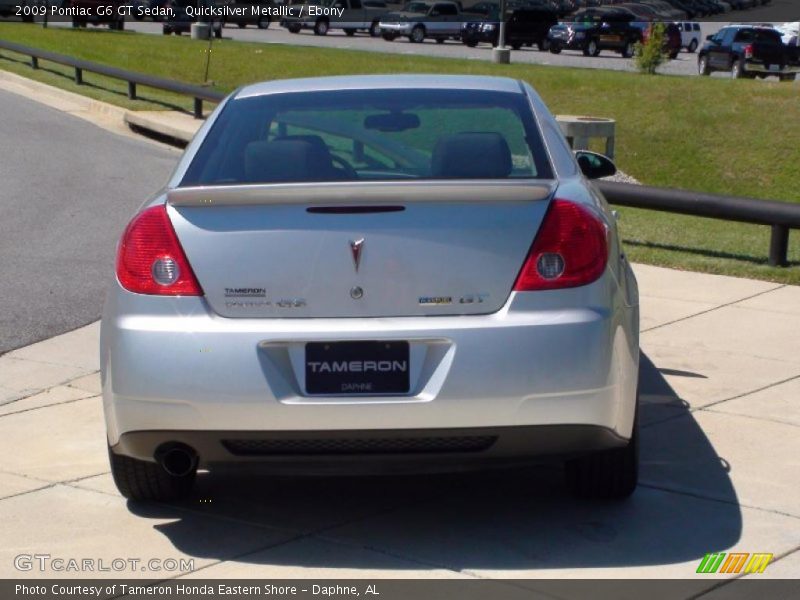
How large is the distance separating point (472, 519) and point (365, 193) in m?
1.37

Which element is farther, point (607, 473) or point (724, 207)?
point (724, 207)

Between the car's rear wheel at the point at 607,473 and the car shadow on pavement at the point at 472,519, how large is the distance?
59 millimetres

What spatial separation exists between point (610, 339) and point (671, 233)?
7723 millimetres

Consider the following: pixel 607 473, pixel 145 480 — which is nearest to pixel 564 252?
pixel 607 473

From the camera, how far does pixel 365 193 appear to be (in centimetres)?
451

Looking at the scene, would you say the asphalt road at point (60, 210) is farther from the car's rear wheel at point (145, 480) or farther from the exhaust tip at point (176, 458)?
the exhaust tip at point (176, 458)

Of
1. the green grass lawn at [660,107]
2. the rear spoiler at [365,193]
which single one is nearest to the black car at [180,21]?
the green grass lawn at [660,107]

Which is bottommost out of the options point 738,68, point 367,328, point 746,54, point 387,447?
point 738,68

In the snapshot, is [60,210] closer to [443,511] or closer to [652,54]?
[443,511]

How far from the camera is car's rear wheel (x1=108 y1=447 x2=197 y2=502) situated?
16.6ft

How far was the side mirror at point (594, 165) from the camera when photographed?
648cm

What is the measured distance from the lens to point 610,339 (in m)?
4.59

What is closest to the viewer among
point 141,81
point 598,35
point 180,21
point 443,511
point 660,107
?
point 443,511

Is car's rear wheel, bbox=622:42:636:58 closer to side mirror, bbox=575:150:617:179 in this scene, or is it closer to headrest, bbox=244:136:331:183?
side mirror, bbox=575:150:617:179
